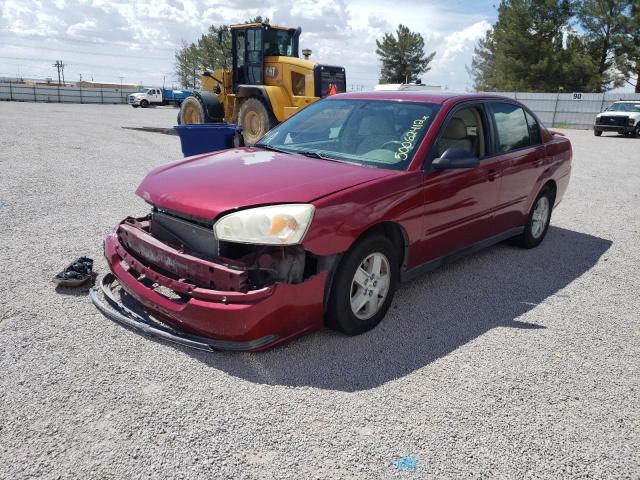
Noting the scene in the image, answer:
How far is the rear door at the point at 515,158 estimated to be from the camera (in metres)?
4.84

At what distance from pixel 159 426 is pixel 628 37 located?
42176 millimetres

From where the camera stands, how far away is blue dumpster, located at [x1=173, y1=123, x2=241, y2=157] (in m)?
7.54

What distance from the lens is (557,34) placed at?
127ft

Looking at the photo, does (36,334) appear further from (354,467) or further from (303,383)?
(354,467)

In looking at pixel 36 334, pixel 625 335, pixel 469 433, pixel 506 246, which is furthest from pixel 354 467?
pixel 506 246

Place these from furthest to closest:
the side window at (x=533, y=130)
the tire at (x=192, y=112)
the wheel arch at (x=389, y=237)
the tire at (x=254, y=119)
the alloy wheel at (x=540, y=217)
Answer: the tire at (x=192, y=112) → the tire at (x=254, y=119) → the alloy wheel at (x=540, y=217) → the side window at (x=533, y=130) → the wheel arch at (x=389, y=237)

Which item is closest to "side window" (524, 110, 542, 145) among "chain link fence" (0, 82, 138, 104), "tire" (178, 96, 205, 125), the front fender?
the front fender

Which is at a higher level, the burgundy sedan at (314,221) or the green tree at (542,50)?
the green tree at (542,50)

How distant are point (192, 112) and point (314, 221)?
12.1 metres

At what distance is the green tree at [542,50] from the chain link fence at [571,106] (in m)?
6.41

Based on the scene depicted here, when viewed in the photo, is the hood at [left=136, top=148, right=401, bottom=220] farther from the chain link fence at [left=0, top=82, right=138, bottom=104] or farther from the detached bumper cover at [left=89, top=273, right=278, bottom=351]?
the chain link fence at [left=0, top=82, right=138, bottom=104]

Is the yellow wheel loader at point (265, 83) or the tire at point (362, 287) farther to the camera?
the yellow wheel loader at point (265, 83)

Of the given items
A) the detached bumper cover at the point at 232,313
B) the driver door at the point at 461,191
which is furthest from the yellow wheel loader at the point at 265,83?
the detached bumper cover at the point at 232,313

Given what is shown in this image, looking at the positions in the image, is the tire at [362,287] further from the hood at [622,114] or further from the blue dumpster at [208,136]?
the hood at [622,114]
